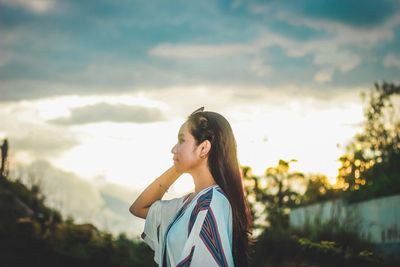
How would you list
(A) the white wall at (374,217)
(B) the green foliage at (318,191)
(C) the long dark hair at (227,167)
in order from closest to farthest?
1. (C) the long dark hair at (227,167)
2. (A) the white wall at (374,217)
3. (B) the green foliage at (318,191)

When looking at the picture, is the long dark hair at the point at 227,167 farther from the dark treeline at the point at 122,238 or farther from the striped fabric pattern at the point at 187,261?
the dark treeline at the point at 122,238

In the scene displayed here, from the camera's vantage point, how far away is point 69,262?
8500 millimetres

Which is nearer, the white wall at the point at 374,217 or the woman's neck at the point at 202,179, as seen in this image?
the woman's neck at the point at 202,179

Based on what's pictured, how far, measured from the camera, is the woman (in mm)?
2359

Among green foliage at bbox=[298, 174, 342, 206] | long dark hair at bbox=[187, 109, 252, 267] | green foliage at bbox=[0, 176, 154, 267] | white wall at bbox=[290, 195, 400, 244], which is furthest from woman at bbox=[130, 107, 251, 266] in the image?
green foliage at bbox=[298, 174, 342, 206]

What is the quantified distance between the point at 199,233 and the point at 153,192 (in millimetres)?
781

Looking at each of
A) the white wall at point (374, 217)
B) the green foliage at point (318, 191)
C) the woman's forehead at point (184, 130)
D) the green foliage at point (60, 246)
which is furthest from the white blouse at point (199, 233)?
the green foliage at point (318, 191)

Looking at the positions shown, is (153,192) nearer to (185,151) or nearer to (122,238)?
(185,151)

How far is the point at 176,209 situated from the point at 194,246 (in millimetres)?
491

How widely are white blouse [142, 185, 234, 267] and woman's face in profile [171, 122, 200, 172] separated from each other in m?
0.18

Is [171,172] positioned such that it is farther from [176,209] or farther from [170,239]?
[170,239]

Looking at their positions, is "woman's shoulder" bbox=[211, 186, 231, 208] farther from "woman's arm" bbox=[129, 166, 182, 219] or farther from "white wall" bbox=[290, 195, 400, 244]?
"white wall" bbox=[290, 195, 400, 244]

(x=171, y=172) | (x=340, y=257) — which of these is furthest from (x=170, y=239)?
(x=340, y=257)

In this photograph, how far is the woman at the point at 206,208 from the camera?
2.36m
